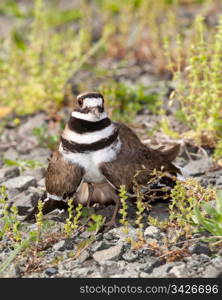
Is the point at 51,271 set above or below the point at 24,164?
below

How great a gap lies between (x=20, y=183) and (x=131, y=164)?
119 cm

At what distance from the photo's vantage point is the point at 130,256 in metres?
3.73

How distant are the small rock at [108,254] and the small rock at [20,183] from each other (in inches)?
53.2

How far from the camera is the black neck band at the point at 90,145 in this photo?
4008 mm

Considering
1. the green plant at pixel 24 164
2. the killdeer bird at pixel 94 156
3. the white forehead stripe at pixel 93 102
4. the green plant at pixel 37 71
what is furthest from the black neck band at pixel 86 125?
the green plant at pixel 37 71

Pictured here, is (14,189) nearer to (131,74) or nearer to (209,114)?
(209,114)

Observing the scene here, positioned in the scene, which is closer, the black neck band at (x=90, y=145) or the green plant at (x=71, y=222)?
the green plant at (x=71, y=222)

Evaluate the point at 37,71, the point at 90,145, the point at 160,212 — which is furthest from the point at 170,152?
the point at 37,71

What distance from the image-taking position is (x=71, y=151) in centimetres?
408

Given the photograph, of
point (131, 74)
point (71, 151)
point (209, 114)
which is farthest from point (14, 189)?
point (131, 74)

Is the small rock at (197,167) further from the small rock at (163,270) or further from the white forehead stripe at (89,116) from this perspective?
the small rock at (163,270)

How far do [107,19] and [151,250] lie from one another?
4984mm

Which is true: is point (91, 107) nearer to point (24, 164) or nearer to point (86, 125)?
point (86, 125)

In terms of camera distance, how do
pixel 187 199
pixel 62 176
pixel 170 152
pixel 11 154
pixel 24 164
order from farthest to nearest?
pixel 11 154, pixel 24 164, pixel 170 152, pixel 62 176, pixel 187 199
